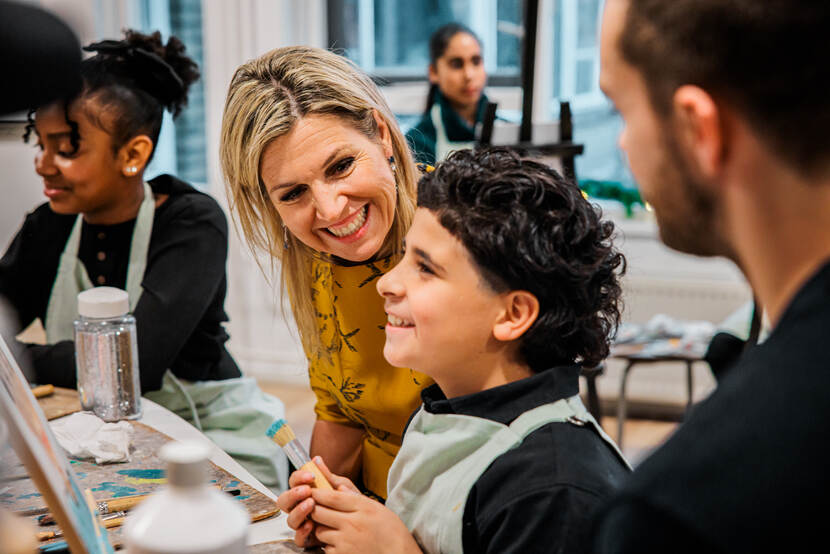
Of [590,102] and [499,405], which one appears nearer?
[499,405]

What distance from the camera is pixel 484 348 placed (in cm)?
112

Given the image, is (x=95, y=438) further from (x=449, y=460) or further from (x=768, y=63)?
(x=768, y=63)

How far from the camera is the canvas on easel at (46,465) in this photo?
2.38 feet

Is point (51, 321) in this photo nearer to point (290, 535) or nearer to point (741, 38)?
point (290, 535)

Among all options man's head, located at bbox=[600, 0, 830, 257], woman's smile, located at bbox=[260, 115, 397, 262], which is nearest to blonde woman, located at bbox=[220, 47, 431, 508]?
woman's smile, located at bbox=[260, 115, 397, 262]

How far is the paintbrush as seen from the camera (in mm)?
1125

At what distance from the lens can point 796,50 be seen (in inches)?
23.4

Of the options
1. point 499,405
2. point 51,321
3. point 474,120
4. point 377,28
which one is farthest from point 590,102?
point 499,405

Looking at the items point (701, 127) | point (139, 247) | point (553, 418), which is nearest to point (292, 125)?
point (553, 418)

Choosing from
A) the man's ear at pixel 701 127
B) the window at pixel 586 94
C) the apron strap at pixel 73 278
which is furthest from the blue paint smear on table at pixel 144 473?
the window at pixel 586 94

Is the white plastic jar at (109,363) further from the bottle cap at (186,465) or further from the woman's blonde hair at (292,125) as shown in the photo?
the bottle cap at (186,465)

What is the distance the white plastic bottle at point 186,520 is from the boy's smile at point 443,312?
0.53m

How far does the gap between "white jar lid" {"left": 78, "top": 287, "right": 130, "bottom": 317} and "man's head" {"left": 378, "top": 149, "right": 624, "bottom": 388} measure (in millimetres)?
697

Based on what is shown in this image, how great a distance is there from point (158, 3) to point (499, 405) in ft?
13.9
